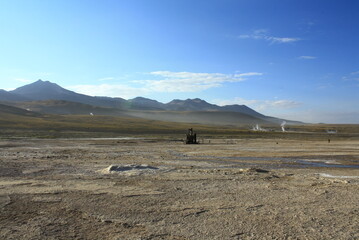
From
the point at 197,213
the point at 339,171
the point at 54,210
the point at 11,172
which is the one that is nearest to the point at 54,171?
the point at 11,172

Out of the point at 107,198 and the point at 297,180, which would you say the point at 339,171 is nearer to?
the point at 297,180

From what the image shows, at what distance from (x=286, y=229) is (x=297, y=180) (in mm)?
6879

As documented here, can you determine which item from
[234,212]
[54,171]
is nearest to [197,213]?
[234,212]

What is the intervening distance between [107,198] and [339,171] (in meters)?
12.4

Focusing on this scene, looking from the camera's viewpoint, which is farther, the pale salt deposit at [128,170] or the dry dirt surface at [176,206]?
the pale salt deposit at [128,170]

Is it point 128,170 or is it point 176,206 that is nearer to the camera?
point 176,206

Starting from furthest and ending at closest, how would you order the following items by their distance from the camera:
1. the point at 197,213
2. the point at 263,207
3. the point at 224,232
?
1. the point at 263,207
2. the point at 197,213
3. the point at 224,232

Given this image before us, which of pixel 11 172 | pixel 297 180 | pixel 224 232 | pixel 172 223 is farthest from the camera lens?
pixel 11 172

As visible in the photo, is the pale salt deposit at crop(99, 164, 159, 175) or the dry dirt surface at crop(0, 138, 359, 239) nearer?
the dry dirt surface at crop(0, 138, 359, 239)

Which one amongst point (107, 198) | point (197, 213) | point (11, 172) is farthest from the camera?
point (11, 172)

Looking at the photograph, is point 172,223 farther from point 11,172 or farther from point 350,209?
point 11,172

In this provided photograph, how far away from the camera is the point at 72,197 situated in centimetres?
1002

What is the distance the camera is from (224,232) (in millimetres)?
7055

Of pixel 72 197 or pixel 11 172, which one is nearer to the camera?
pixel 72 197
